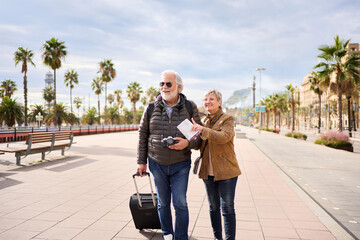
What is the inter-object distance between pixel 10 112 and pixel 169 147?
128 ft

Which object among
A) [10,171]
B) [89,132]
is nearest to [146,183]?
[10,171]

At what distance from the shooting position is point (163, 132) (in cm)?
273

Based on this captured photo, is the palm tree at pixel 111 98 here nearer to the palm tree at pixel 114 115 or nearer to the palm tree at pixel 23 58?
the palm tree at pixel 114 115

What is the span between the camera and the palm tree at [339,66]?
20.8 m

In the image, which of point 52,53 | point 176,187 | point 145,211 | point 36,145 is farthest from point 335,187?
point 52,53

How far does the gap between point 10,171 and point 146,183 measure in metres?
3.84

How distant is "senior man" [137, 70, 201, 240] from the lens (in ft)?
8.90

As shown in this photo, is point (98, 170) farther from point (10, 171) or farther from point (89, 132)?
point (89, 132)

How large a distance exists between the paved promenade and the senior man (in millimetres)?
853

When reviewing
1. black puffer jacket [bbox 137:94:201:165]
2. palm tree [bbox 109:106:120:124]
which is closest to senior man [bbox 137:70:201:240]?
black puffer jacket [bbox 137:94:201:165]

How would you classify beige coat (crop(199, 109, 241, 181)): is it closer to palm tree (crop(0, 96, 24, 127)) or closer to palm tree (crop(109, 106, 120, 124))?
palm tree (crop(0, 96, 24, 127))

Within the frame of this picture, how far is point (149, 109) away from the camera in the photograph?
2891mm

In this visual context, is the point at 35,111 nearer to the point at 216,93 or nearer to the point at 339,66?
the point at 339,66

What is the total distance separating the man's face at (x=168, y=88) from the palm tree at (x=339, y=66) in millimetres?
21988
